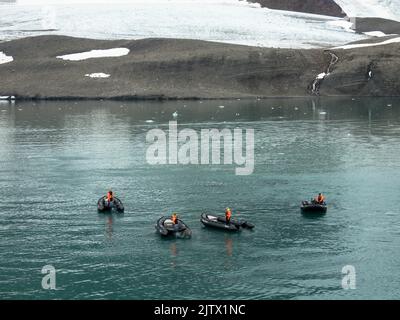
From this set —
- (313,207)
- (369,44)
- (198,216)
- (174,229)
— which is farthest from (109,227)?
(369,44)

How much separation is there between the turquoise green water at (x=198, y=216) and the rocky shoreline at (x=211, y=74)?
54441 millimetres

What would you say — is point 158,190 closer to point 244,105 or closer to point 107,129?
point 107,129

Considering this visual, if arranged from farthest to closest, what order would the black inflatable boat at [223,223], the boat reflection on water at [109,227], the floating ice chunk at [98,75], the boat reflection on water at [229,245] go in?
1. the floating ice chunk at [98,75]
2. the black inflatable boat at [223,223]
3. the boat reflection on water at [109,227]
4. the boat reflection on water at [229,245]

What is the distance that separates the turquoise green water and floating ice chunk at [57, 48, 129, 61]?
77582mm

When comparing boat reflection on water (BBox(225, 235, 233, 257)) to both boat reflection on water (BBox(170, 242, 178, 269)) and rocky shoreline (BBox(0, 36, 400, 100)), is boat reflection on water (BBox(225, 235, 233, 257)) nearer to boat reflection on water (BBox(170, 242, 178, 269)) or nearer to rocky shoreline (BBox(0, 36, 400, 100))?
boat reflection on water (BBox(170, 242, 178, 269))

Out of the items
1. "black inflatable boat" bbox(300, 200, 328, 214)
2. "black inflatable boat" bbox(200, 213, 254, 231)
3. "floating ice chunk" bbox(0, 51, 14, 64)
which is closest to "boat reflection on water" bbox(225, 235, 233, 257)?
"black inflatable boat" bbox(200, 213, 254, 231)

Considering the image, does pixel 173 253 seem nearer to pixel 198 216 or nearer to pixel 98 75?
pixel 198 216

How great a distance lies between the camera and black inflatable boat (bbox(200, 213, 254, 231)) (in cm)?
5219

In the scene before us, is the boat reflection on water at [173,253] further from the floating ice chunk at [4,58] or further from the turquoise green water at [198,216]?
the floating ice chunk at [4,58]

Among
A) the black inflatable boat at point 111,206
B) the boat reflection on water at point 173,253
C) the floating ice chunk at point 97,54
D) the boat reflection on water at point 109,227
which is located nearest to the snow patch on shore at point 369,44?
the floating ice chunk at point 97,54

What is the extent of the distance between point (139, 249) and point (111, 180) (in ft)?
77.5

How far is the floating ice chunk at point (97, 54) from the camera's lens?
183m

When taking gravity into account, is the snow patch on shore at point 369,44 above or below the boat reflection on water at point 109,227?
above

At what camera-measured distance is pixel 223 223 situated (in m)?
52.5
